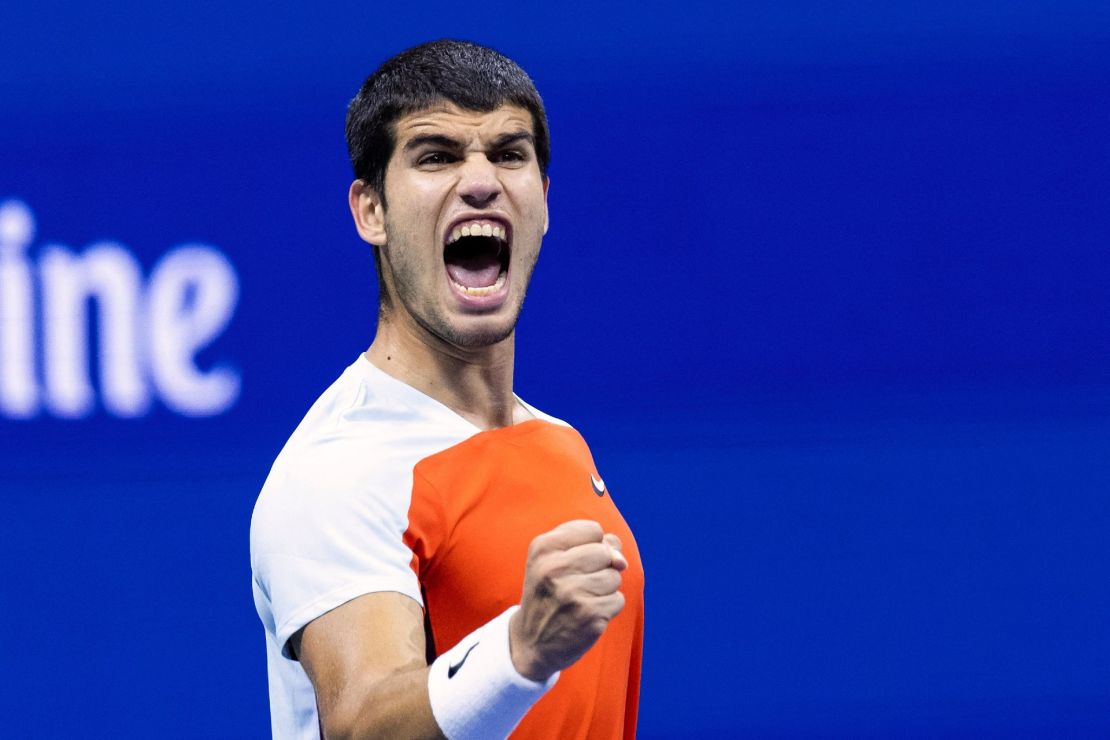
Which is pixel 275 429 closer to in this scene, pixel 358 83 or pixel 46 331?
pixel 46 331

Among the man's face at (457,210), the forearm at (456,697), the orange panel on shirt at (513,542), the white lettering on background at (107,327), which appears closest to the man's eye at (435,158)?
the man's face at (457,210)

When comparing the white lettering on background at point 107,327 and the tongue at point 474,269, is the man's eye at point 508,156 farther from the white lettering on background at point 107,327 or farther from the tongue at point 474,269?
the white lettering on background at point 107,327

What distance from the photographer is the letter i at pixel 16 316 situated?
7.47 ft

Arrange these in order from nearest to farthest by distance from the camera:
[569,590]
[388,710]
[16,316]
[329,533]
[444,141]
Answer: [569,590] → [388,710] → [329,533] → [444,141] → [16,316]

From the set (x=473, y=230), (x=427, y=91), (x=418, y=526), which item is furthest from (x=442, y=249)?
(x=418, y=526)

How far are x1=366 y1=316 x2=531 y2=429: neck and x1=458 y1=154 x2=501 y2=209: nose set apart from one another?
0.13m

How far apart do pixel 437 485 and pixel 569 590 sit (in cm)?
34

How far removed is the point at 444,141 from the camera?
1.42 meters

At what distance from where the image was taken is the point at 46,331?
2.29 meters

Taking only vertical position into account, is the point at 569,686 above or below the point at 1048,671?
below

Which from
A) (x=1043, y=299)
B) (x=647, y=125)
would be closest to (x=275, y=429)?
(x=647, y=125)

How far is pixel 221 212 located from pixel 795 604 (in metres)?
1.07

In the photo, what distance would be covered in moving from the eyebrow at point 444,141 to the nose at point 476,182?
2cm

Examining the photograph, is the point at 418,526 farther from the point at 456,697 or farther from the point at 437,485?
the point at 456,697
